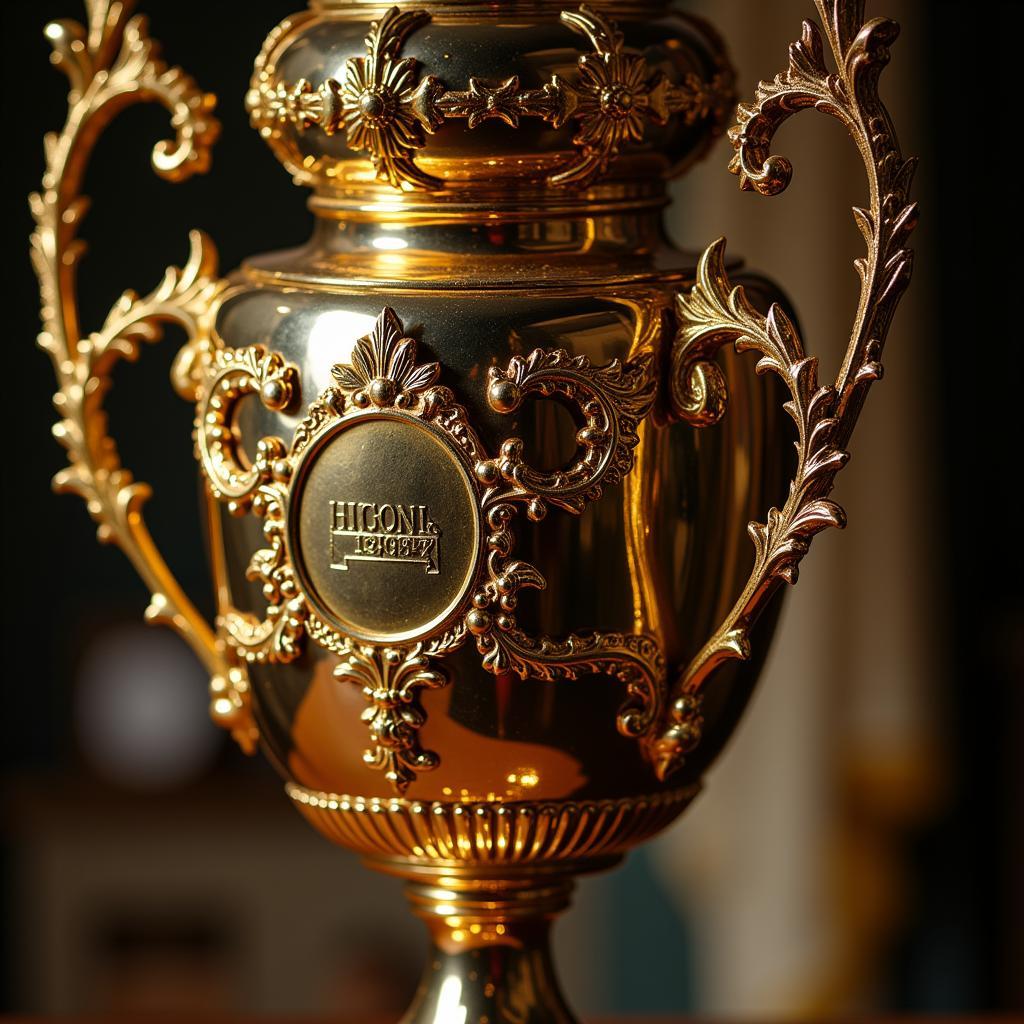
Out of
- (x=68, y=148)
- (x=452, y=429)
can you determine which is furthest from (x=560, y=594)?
(x=68, y=148)

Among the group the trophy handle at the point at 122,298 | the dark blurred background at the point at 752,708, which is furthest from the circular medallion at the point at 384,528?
the dark blurred background at the point at 752,708

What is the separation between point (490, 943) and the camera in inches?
34.5

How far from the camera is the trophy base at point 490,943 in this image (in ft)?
2.81

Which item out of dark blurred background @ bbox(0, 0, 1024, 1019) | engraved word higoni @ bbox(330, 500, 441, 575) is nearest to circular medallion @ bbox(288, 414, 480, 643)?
engraved word higoni @ bbox(330, 500, 441, 575)

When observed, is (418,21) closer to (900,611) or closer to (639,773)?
(639,773)

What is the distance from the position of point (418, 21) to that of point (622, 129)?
102mm

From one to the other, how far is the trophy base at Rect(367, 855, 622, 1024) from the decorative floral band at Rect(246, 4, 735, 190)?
33 centimetres

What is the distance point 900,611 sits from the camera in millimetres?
2316

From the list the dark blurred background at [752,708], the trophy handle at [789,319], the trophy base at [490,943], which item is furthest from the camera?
the dark blurred background at [752,708]

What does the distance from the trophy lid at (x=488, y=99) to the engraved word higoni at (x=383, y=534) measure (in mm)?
145

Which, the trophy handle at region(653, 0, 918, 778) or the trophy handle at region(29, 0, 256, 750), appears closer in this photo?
the trophy handle at region(653, 0, 918, 778)

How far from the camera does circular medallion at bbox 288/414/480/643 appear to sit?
757mm

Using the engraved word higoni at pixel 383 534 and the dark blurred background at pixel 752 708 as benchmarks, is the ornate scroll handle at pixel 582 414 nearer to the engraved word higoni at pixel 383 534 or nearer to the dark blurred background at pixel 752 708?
the engraved word higoni at pixel 383 534

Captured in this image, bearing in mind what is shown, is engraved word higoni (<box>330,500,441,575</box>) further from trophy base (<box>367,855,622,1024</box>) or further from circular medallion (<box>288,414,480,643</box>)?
trophy base (<box>367,855,622,1024</box>)
